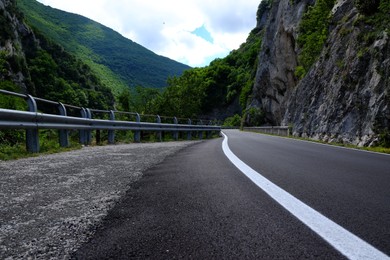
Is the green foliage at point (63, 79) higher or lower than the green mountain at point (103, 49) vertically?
lower

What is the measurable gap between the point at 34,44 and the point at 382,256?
106m

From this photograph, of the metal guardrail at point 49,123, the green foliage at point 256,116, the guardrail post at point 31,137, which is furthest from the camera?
the green foliage at point 256,116

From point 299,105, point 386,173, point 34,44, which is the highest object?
point 34,44

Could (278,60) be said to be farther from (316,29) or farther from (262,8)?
(262,8)

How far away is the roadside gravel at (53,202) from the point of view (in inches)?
68.7

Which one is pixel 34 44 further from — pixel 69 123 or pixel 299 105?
pixel 69 123

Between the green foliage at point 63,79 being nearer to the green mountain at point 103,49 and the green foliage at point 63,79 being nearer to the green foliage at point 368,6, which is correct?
the green mountain at point 103,49

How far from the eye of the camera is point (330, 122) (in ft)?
59.1

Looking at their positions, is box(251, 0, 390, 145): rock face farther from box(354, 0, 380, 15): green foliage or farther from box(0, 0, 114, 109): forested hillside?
box(0, 0, 114, 109): forested hillside

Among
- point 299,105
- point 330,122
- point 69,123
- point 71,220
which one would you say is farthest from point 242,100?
point 71,220

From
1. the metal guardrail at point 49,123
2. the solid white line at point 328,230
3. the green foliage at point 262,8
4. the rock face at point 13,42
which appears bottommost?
the solid white line at point 328,230

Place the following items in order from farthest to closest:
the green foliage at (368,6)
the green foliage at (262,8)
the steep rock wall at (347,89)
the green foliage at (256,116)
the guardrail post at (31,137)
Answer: the green foliage at (262,8)
the green foliage at (256,116)
the green foliage at (368,6)
the steep rock wall at (347,89)
the guardrail post at (31,137)

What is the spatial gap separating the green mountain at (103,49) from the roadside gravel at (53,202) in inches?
4742

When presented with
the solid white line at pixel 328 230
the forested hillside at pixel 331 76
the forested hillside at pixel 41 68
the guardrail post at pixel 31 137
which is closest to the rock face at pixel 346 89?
the forested hillside at pixel 331 76
